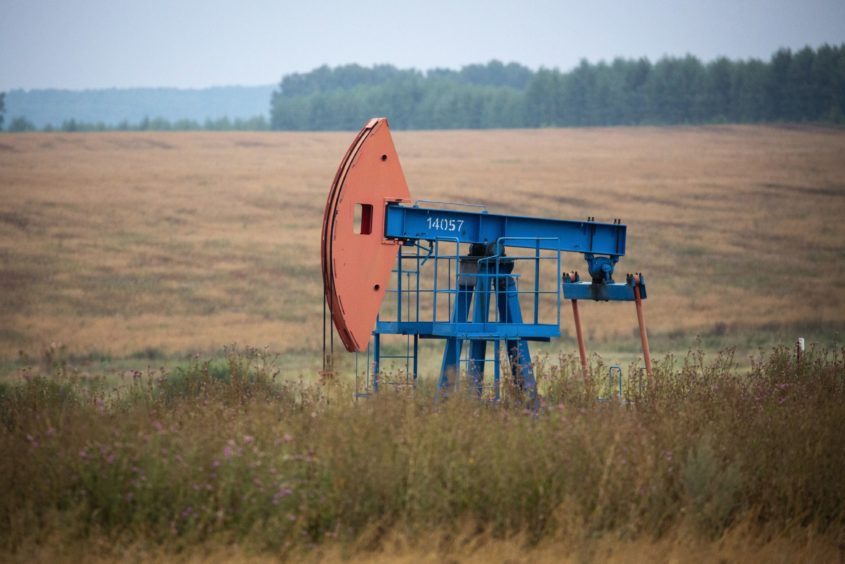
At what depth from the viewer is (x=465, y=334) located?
39.0 ft

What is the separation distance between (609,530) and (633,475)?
465 millimetres

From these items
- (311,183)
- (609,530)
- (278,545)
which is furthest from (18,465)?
(311,183)

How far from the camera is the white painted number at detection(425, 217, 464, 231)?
1223cm

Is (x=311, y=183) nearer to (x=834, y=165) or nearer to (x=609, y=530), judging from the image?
(x=834, y=165)

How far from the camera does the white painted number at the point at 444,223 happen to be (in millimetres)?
12227

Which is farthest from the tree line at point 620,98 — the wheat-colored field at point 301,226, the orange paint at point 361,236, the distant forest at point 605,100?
the orange paint at point 361,236

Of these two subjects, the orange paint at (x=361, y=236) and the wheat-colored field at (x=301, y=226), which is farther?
the wheat-colored field at (x=301, y=226)

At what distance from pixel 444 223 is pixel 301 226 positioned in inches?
1062

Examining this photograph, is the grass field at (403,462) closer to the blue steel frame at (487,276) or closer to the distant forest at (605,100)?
the blue steel frame at (487,276)

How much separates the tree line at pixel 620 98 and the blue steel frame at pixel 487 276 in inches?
2267

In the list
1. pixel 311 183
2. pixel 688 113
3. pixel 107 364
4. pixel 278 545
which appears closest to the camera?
pixel 278 545

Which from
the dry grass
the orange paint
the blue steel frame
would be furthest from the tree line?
the dry grass

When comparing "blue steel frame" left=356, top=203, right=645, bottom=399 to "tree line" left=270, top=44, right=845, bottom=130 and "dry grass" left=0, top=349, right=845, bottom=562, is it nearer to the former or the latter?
"dry grass" left=0, top=349, right=845, bottom=562

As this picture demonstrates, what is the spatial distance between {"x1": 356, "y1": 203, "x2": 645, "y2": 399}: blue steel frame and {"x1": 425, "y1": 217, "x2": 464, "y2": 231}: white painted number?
0.01 metres
